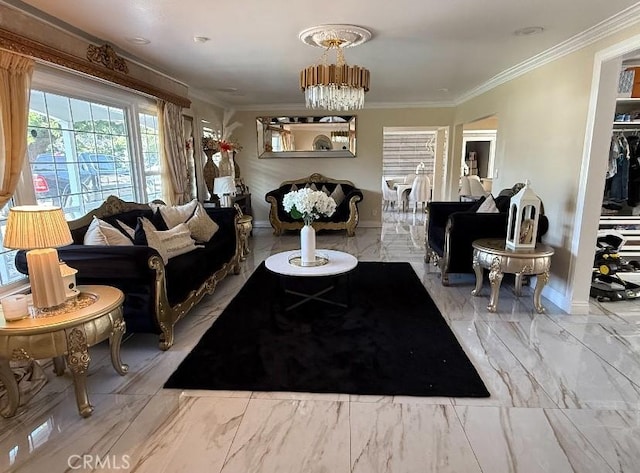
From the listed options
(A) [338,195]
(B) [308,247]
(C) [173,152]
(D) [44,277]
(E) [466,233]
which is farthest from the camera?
(A) [338,195]

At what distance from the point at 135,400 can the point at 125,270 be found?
0.85 m

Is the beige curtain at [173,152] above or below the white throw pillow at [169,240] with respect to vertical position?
above

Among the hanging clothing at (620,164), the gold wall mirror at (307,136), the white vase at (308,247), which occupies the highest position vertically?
the gold wall mirror at (307,136)

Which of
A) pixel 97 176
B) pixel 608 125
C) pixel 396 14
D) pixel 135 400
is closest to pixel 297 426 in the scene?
pixel 135 400

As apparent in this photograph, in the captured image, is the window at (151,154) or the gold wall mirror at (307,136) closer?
the window at (151,154)

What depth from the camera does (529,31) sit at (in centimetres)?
305

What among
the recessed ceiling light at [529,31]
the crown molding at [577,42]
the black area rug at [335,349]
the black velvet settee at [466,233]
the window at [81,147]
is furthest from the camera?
the black velvet settee at [466,233]

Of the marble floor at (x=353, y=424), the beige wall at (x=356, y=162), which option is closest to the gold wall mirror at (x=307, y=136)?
the beige wall at (x=356, y=162)

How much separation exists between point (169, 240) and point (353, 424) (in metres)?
2.34

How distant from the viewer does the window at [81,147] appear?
2.86m

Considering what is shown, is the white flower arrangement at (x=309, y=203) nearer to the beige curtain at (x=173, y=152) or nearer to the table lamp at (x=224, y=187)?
the beige curtain at (x=173, y=152)

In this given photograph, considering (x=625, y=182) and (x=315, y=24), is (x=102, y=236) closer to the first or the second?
(x=315, y=24)

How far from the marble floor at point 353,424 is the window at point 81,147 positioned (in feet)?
4.06

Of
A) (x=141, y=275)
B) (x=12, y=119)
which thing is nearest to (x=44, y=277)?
(x=141, y=275)
